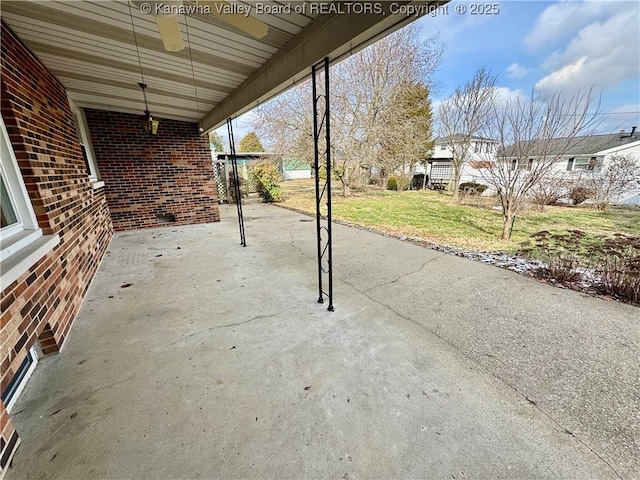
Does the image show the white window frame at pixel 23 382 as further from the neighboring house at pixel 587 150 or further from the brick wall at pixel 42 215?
the neighboring house at pixel 587 150

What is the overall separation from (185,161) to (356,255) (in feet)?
16.1

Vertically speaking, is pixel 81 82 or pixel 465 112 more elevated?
pixel 465 112

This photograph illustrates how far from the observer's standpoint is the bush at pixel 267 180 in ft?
35.0

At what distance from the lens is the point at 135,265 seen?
3938 millimetres

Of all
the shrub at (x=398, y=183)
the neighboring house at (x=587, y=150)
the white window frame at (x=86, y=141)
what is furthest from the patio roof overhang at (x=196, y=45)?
the shrub at (x=398, y=183)

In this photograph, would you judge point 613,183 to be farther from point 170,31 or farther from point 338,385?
point 170,31

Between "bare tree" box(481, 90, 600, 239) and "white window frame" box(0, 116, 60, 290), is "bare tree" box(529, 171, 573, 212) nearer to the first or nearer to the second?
"bare tree" box(481, 90, 600, 239)

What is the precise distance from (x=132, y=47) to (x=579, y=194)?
12638 millimetres

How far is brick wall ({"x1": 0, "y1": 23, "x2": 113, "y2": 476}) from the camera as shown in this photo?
156cm

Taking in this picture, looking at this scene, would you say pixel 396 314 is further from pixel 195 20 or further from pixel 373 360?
pixel 195 20

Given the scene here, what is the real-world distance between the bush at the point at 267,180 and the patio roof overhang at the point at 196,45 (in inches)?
258

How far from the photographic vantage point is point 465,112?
37.3 ft

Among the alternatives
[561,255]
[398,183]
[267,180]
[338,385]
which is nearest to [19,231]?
[338,385]

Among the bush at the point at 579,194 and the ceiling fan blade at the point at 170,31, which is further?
the bush at the point at 579,194
